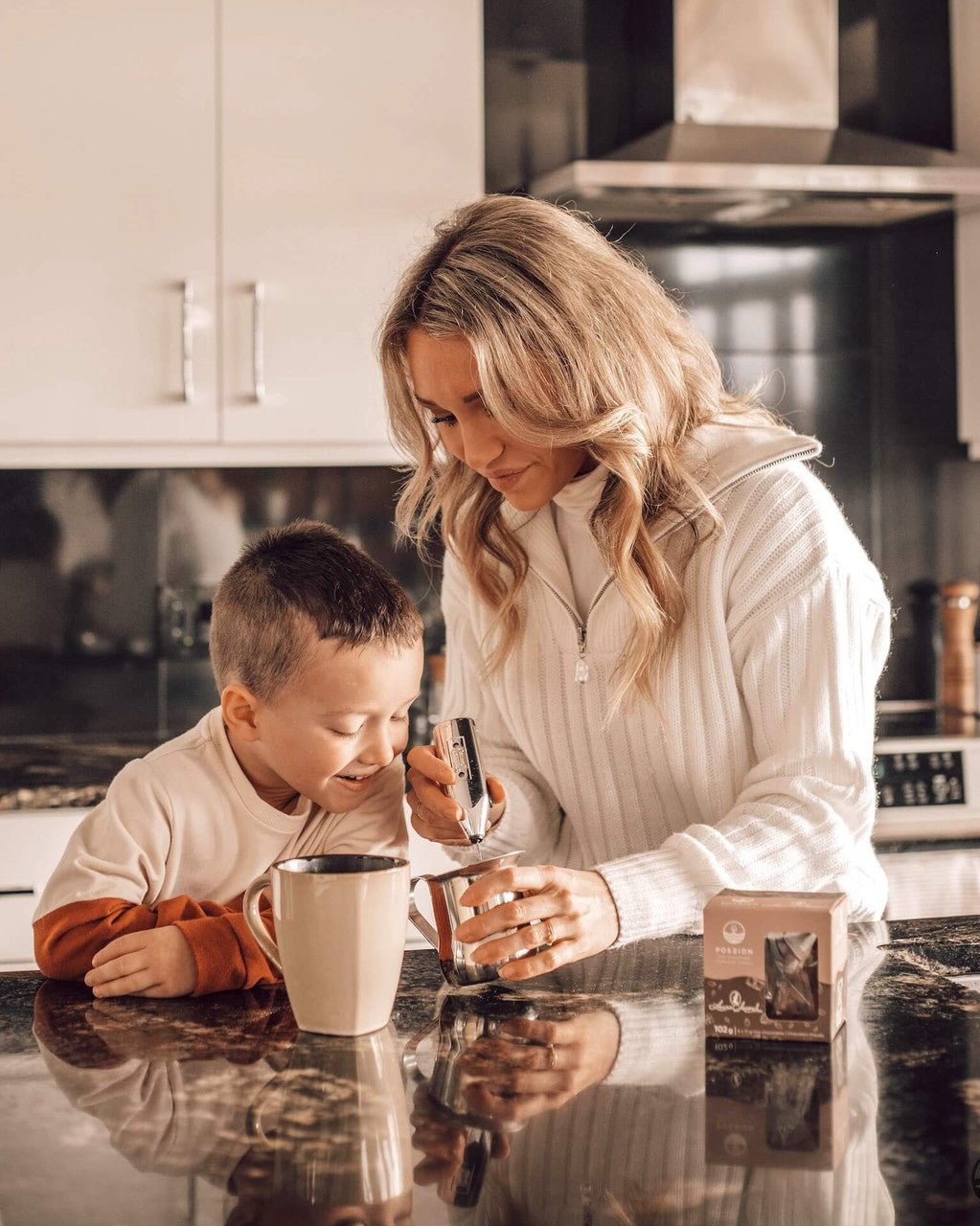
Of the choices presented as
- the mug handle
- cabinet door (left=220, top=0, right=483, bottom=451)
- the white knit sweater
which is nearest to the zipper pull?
the white knit sweater

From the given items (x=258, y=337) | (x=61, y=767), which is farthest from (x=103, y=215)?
(x=61, y=767)

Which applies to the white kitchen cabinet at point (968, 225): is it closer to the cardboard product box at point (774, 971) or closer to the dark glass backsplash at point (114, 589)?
the dark glass backsplash at point (114, 589)

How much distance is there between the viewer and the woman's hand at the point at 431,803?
113 centimetres

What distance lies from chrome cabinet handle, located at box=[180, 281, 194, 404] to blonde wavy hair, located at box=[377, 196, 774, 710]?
115 cm

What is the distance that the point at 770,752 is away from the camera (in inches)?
51.2

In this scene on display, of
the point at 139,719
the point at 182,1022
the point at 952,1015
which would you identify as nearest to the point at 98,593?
the point at 139,719

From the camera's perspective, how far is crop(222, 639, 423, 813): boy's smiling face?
1104 millimetres

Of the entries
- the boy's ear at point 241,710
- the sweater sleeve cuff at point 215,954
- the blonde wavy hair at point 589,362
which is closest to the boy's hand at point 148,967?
the sweater sleeve cuff at point 215,954

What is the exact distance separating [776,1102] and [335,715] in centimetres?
50

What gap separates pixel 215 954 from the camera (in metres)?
0.94

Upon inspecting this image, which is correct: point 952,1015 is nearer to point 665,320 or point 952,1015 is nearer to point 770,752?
point 770,752

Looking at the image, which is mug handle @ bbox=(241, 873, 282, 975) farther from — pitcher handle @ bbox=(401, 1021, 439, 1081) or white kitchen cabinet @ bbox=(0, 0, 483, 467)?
white kitchen cabinet @ bbox=(0, 0, 483, 467)

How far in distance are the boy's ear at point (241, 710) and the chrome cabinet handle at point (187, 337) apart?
1.43 m

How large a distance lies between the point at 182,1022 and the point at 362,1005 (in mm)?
128
